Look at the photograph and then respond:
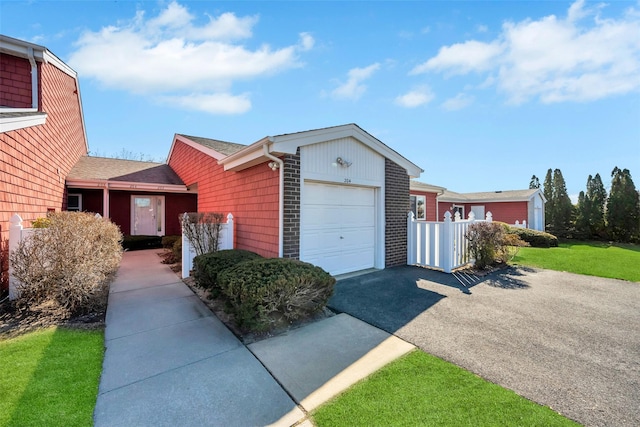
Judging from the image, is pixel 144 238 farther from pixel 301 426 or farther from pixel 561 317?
pixel 561 317

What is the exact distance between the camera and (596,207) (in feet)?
64.2

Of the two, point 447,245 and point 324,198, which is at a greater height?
point 324,198

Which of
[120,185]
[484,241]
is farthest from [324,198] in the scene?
[120,185]

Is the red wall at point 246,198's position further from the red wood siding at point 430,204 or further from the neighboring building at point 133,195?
the red wood siding at point 430,204

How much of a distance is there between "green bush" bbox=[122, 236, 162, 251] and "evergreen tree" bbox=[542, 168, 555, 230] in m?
27.9

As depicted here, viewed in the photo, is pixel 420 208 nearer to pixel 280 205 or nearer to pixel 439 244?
pixel 439 244

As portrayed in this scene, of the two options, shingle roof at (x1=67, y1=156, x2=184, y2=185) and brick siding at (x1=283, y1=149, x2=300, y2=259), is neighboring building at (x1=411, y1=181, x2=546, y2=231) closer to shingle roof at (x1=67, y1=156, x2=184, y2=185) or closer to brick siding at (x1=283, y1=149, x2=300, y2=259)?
brick siding at (x1=283, y1=149, x2=300, y2=259)

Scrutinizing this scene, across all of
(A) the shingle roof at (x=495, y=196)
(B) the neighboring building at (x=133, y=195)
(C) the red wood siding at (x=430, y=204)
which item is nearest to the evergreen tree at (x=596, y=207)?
(A) the shingle roof at (x=495, y=196)

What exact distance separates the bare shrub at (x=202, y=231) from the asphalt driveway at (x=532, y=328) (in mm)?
3686

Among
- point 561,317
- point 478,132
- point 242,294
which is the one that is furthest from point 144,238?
point 478,132

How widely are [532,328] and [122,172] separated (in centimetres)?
1574

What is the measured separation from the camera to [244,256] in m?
5.78

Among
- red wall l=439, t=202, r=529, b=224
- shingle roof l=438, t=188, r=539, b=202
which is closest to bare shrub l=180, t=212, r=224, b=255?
shingle roof l=438, t=188, r=539, b=202

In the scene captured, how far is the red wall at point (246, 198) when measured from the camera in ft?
20.7
